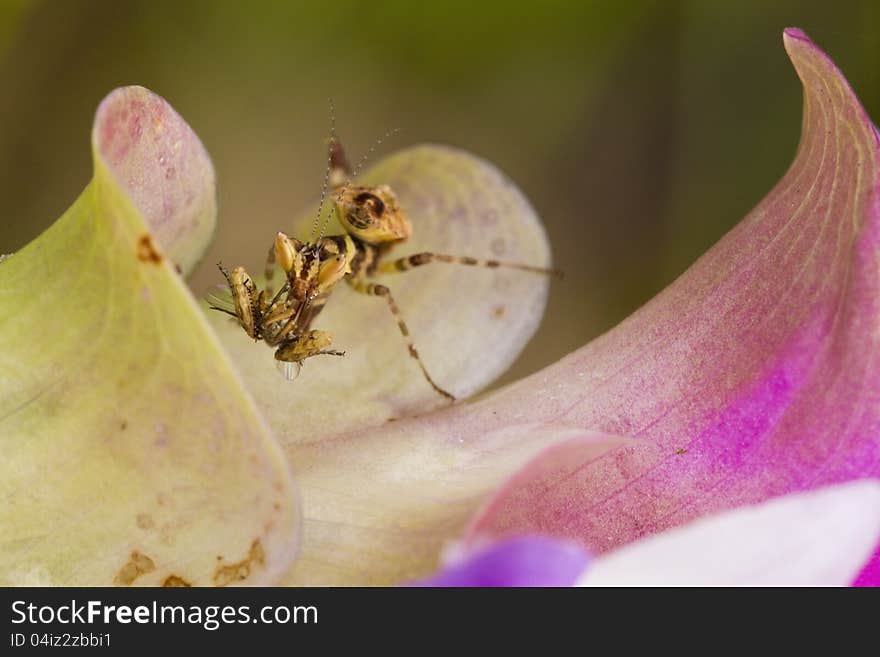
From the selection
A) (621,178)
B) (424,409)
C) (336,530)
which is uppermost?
(621,178)

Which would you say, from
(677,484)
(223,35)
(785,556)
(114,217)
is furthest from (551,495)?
(223,35)

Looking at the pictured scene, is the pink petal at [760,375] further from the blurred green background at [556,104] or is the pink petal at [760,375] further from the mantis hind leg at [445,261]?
the blurred green background at [556,104]

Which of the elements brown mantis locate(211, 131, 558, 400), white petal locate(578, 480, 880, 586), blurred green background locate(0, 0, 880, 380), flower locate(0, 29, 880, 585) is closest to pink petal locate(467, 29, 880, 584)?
flower locate(0, 29, 880, 585)

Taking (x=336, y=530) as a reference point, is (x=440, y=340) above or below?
above

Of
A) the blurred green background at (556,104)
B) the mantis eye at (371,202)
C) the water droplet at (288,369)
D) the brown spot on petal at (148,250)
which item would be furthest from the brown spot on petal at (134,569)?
the blurred green background at (556,104)

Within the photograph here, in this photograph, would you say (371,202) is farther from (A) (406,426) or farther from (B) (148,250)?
(B) (148,250)

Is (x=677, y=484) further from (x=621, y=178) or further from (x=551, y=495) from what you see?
(x=621, y=178)
